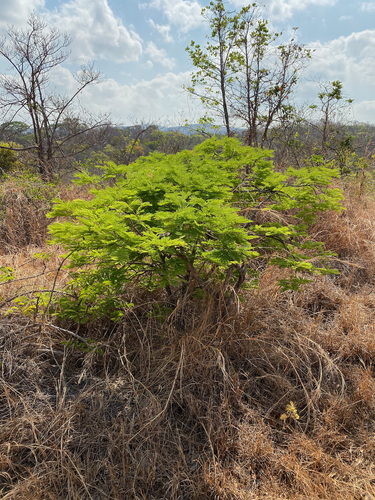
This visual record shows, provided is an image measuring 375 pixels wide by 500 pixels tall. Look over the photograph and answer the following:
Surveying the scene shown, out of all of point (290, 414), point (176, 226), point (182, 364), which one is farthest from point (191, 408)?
point (176, 226)

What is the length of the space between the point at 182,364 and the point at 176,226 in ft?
3.91

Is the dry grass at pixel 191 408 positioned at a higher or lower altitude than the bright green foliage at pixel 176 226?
lower

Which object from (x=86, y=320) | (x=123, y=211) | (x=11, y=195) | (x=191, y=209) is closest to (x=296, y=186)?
(x=191, y=209)

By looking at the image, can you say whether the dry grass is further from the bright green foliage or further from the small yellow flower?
the bright green foliage

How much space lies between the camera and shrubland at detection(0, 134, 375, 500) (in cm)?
194

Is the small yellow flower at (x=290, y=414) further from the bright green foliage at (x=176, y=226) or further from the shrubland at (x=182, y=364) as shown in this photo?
the bright green foliage at (x=176, y=226)

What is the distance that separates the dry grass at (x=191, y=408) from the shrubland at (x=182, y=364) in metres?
0.01

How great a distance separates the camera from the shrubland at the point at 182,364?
76.2 inches

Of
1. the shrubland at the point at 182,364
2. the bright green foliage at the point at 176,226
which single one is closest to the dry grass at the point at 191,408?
the shrubland at the point at 182,364

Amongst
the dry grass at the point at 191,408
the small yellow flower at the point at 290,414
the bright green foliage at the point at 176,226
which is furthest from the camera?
the small yellow flower at the point at 290,414

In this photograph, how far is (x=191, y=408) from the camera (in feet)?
7.52

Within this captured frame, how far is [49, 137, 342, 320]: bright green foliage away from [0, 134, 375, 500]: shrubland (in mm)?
17

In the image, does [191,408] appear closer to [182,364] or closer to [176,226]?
[182,364]

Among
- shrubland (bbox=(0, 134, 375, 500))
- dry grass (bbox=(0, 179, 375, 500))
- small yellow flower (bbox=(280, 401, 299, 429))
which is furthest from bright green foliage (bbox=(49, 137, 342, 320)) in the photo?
small yellow flower (bbox=(280, 401, 299, 429))
